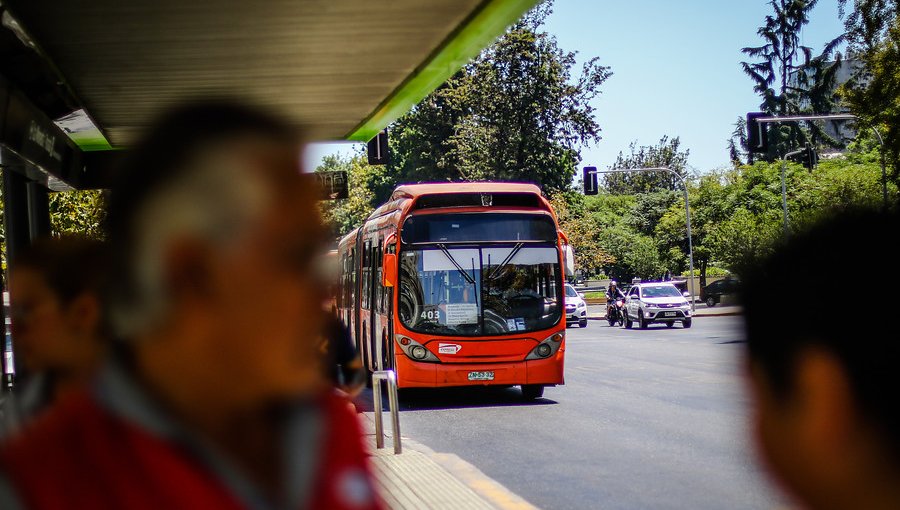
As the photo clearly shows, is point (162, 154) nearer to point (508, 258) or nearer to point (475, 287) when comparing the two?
point (475, 287)

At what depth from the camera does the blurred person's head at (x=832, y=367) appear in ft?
4.81

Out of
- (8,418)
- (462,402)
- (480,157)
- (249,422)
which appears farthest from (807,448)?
(480,157)

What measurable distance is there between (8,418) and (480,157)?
47272 mm

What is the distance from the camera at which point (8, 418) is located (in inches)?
82.6

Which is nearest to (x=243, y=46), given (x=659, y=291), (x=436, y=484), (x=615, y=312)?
(x=436, y=484)

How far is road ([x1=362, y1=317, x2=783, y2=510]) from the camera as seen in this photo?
9.34m

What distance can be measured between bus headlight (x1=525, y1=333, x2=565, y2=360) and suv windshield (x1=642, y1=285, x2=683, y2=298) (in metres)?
26.4

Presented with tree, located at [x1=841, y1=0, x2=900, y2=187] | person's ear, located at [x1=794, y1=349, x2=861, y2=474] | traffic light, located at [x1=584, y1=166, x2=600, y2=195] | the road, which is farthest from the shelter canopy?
traffic light, located at [x1=584, y1=166, x2=600, y2=195]

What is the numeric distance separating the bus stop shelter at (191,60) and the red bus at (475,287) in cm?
969

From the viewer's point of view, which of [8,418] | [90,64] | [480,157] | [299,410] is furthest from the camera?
[480,157]

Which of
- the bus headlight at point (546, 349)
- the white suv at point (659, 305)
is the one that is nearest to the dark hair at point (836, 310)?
the bus headlight at point (546, 349)

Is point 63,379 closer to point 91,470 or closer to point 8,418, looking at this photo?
point 8,418

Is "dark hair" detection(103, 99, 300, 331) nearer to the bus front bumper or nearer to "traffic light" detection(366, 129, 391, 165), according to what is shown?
"traffic light" detection(366, 129, 391, 165)

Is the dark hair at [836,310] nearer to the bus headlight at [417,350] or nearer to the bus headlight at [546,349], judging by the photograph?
the bus headlight at [417,350]
